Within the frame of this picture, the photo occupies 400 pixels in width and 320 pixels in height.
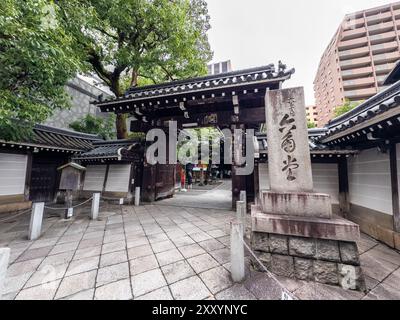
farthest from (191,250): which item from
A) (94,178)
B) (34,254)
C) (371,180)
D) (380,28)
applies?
(380,28)

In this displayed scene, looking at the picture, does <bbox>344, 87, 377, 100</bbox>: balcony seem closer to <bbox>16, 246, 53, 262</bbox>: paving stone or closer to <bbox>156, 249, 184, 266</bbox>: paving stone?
<bbox>156, 249, 184, 266</bbox>: paving stone

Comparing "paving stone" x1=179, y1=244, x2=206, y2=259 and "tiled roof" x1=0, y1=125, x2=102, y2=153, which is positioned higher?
"tiled roof" x1=0, y1=125, x2=102, y2=153

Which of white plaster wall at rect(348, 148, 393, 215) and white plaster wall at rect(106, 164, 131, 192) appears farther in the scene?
white plaster wall at rect(106, 164, 131, 192)

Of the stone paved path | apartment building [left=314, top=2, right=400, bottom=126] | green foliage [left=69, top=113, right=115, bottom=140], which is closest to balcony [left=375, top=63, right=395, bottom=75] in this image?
apartment building [left=314, top=2, right=400, bottom=126]

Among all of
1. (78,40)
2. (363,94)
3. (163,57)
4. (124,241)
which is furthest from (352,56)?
(124,241)

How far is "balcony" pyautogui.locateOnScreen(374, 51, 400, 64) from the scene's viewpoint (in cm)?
3719

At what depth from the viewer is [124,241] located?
4.42 m

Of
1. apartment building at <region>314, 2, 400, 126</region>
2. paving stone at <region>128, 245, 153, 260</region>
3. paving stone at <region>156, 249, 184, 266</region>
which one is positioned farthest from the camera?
apartment building at <region>314, 2, 400, 126</region>

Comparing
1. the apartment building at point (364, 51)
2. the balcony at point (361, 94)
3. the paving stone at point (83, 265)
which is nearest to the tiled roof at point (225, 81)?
the paving stone at point (83, 265)

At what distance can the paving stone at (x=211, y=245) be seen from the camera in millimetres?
3996

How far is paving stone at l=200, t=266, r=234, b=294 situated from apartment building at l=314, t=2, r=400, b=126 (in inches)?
1869

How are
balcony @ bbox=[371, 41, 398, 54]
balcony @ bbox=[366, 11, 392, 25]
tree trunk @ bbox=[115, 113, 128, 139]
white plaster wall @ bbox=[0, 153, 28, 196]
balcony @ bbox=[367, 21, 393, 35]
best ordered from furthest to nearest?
balcony @ bbox=[366, 11, 392, 25]
balcony @ bbox=[367, 21, 393, 35]
balcony @ bbox=[371, 41, 398, 54]
tree trunk @ bbox=[115, 113, 128, 139]
white plaster wall @ bbox=[0, 153, 28, 196]

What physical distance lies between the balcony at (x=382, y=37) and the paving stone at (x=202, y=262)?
61000 mm

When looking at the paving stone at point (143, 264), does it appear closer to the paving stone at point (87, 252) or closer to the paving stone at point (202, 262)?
the paving stone at point (202, 262)
